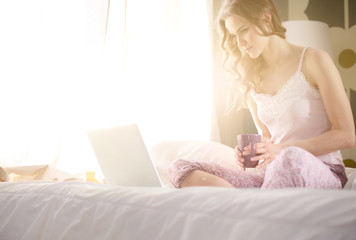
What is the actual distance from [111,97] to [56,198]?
5.01ft

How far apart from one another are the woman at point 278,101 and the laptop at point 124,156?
0.14 metres

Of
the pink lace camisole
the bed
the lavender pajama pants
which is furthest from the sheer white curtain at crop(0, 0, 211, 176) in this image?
the lavender pajama pants

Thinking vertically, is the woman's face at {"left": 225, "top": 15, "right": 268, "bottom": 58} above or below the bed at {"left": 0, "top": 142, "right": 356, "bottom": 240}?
above

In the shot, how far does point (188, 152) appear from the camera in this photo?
6.48 feet

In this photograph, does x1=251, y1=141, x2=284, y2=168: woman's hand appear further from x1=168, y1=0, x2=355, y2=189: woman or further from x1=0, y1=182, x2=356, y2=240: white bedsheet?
x1=0, y1=182, x2=356, y2=240: white bedsheet

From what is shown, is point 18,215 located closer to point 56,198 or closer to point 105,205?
point 56,198

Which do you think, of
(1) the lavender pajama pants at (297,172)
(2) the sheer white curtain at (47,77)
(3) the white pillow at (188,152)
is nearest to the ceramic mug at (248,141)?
(1) the lavender pajama pants at (297,172)

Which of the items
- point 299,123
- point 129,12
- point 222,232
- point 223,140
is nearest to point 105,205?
point 222,232

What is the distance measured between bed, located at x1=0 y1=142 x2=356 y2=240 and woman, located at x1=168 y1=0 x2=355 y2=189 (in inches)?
11.6

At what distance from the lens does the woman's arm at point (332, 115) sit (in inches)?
48.9

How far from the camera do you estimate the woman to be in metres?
1.24

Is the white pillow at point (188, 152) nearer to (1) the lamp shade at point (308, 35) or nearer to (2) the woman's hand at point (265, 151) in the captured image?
(2) the woman's hand at point (265, 151)

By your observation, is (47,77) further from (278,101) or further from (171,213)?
(171,213)

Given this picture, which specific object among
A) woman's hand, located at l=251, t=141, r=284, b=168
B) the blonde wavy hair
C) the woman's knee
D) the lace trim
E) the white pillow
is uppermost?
the blonde wavy hair
